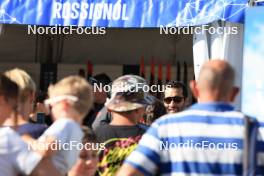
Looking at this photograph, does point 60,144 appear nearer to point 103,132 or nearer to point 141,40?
point 103,132

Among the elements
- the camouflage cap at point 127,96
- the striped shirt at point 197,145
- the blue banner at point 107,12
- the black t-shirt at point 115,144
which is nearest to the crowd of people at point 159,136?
the striped shirt at point 197,145

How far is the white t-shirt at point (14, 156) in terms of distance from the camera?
254 cm

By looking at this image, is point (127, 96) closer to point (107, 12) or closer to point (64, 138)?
point (64, 138)

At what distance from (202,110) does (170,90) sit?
9.16 ft

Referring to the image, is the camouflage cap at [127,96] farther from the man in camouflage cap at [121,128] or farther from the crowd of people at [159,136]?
the crowd of people at [159,136]

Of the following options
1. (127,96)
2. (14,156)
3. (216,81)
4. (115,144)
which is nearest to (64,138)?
(14,156)

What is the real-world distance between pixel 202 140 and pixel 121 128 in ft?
2.82

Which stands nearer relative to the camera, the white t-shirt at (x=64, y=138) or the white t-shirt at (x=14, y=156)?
the white t-shirt at (x=14, y=156)

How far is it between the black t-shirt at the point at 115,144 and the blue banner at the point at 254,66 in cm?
207

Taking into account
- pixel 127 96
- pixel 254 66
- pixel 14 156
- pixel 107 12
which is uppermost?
pixel 107 12

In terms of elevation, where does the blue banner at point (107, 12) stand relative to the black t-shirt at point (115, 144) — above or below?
above

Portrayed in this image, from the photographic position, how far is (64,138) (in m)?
2.65

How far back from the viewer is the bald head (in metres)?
2.69

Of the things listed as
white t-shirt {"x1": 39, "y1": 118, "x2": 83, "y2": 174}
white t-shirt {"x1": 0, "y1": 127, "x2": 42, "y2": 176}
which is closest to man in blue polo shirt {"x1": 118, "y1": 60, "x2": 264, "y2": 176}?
white t-shirt {"x1": 39, "y1": 118, "x2": 83, "y2": 174}
